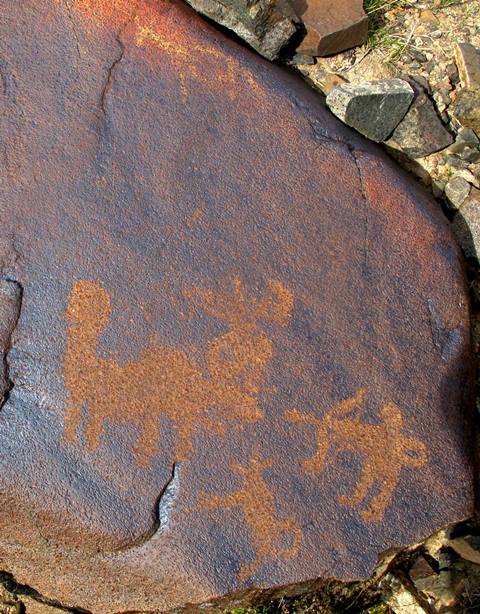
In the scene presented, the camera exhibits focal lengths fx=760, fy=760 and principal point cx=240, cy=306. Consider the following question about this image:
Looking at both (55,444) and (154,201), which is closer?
(55,444)

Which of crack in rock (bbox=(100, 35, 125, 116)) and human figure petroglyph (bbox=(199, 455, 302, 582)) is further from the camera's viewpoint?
crack in rock (bbox=(100, 35, 125, 116))

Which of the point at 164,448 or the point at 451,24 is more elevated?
the point at 451,24

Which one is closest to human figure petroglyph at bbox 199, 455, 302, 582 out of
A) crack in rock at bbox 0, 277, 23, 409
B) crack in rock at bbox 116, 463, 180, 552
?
crack in rock at bbox 116, 463, 180, 552

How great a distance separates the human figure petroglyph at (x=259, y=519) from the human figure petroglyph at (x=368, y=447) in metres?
0.12

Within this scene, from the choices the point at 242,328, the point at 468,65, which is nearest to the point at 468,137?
the point at 468,65

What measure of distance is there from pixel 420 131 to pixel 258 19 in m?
0.61

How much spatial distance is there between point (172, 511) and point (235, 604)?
0.32 meters

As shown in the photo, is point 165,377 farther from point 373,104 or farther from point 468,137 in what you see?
point 468,137

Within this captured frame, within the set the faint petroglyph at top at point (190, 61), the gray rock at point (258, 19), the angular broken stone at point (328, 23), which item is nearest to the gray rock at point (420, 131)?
the angular broken stone at point (328, 23)

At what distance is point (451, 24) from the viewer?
2.50 meters

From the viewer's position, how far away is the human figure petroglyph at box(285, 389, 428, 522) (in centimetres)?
181

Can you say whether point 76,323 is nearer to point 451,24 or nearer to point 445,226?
point 445,226

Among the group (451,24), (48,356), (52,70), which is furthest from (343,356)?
(451,24)

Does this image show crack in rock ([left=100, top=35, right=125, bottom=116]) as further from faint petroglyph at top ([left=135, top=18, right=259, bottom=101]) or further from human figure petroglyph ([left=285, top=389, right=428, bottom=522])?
human figure petroglyph ([left=285, top=389, right=428, bottom=522])
